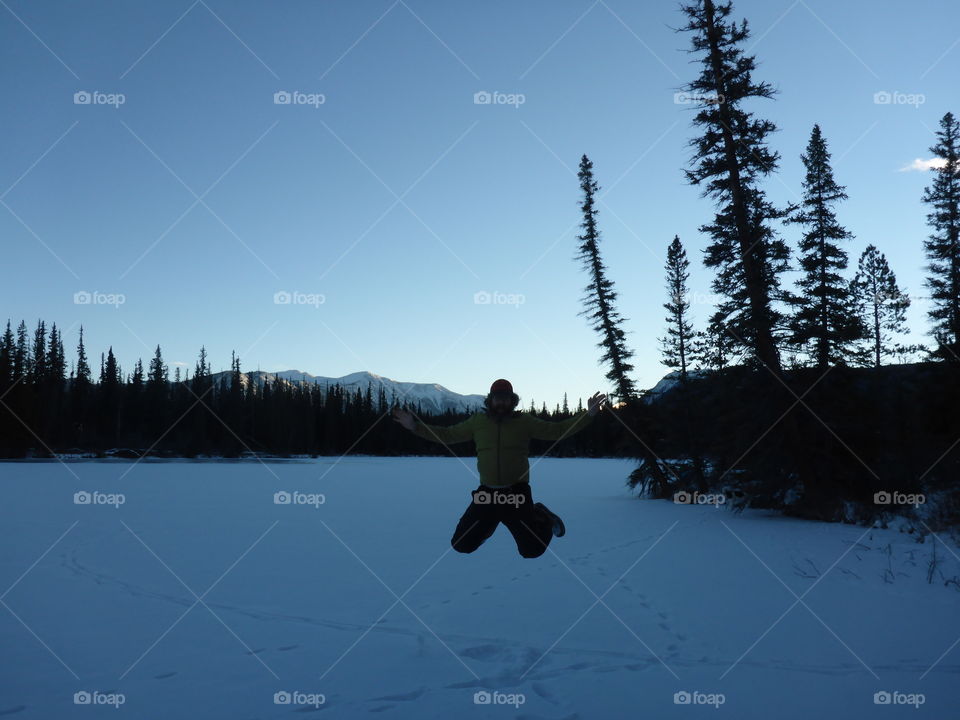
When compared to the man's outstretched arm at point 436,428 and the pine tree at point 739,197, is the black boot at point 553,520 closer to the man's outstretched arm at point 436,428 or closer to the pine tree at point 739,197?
the man's outstretched arm at point 436,428

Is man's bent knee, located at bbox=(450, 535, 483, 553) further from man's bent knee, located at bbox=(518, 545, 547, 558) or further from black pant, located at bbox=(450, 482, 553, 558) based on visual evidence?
man's bent knee, located at bbox=(518, 545, 547, 558)

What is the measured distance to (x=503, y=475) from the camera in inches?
241

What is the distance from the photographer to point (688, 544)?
16.1 meters

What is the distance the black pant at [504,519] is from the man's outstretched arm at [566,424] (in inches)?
22.7

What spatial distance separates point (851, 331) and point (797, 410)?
3.74 metres

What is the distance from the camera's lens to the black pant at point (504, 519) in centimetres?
602

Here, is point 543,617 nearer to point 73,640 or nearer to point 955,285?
point 73,640

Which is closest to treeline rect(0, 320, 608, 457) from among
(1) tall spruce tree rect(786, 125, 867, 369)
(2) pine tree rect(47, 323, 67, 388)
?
(2) pine tree rect(47, 323, 67, 388)

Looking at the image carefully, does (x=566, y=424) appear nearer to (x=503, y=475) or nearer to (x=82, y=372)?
(x=503, y=475)

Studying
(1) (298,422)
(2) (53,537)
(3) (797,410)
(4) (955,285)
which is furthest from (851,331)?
(1) (298,422)

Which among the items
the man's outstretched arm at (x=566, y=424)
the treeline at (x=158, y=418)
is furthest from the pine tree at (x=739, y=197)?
the treeline at (x=158, y=418)

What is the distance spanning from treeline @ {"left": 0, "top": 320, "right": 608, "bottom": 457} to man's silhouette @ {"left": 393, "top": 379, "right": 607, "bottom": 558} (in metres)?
59.1

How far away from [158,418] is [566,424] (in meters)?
103

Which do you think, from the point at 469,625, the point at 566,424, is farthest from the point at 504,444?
the point at 469,625
